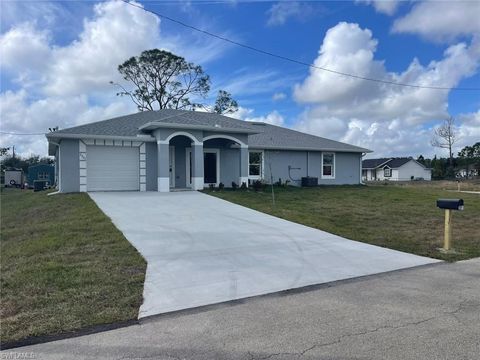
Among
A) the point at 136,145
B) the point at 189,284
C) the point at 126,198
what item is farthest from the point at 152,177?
the point at 189,284

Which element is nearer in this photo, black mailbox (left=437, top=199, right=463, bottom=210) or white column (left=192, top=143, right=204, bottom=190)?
black mailbox (left=437, top=199, right=463, bottom=210)

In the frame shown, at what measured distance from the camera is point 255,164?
23141 millimetres

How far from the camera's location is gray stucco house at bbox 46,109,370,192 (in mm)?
18016

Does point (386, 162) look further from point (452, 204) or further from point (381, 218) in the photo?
point (452, 204)

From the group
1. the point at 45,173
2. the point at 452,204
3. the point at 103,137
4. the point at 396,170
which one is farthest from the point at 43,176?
the point at 396,170

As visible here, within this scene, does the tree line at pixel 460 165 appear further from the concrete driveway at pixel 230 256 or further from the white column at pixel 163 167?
the concrete driveway at pixel 230 256

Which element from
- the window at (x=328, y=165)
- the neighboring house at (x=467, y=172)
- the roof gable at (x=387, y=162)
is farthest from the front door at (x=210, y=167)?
the neighboring house at (x=467, y=172)

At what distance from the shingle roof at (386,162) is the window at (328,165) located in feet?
143

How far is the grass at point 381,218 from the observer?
921 cm

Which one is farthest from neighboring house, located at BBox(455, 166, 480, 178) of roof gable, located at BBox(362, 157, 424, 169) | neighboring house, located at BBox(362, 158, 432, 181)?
roof gable, located at BBox(362, 157, 424, 169)

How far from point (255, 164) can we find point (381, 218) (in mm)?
11024

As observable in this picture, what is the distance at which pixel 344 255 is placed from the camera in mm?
7809

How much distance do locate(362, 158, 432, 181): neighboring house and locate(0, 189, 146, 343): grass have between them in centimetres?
6161

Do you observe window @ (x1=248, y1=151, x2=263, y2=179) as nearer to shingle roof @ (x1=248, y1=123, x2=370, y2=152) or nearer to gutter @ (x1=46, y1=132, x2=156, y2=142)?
shingle roof @ (x1=248, y1=123, x2=370, y2=152)
